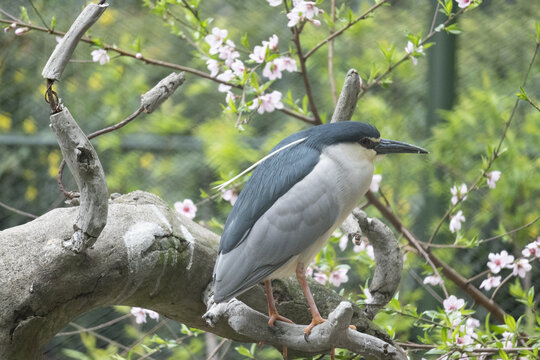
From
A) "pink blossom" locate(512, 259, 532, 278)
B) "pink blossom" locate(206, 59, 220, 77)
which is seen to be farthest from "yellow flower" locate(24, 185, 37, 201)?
"pink blossom" locate(512, 259, 532, 278)

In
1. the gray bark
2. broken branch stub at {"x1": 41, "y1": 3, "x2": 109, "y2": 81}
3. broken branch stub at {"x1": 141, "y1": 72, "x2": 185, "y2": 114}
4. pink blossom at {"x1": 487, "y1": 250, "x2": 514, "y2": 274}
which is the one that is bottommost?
pink blossom at {"x1": 487, "y1": 250, "x2": 514, "y2": 274}

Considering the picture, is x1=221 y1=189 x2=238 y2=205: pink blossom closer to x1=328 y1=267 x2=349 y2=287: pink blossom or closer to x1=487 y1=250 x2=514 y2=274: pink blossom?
x1=328 y1=267 x2=349 y2=287: pink blossom

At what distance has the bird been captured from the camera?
1.23 metres

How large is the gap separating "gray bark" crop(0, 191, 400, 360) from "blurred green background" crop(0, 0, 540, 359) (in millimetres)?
1145

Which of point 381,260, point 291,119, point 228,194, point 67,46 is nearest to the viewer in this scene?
point 67,46

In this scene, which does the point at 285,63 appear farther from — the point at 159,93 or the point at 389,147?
the point at 159,93

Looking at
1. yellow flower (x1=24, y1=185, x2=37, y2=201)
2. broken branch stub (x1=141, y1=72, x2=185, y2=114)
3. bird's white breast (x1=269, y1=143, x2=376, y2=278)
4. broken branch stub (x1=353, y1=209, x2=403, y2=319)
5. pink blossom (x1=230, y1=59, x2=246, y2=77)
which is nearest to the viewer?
broken branch stub (x1=141, y1=72, x2=185, y2=114)

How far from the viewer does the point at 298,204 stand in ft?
4.05

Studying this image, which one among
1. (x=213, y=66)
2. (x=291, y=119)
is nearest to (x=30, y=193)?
(x=291, y=119)

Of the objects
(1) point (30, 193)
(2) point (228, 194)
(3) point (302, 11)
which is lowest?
(1) point (30, 193)

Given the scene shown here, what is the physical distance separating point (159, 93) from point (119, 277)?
1.04 ft

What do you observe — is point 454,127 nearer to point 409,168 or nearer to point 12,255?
point 409,168

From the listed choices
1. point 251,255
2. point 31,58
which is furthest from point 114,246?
point 31,58

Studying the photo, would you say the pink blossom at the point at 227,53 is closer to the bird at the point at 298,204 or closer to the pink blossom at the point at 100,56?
the pink blossom at the point at 100,56
